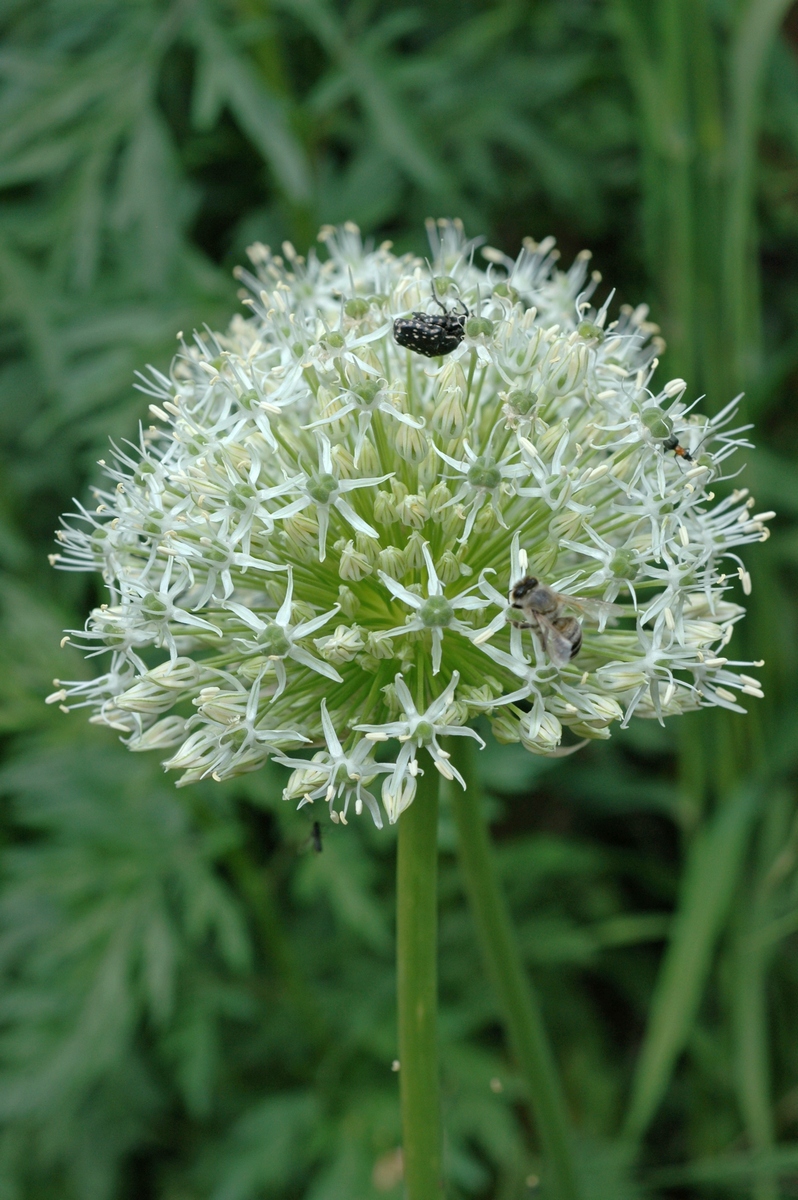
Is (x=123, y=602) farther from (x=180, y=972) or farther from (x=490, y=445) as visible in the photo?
(x=180, y=972)

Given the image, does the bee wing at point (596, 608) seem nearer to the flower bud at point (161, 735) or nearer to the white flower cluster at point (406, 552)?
the white flower cluster at point (406, 552)

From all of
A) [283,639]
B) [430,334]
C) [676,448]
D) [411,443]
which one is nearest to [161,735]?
[283,639]

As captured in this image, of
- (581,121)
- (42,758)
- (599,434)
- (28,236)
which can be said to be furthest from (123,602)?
(581,121)

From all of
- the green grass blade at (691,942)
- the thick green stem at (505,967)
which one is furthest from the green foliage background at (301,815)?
the thick green stem at (505,967)

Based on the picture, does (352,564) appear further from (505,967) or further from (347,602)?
(505,967)

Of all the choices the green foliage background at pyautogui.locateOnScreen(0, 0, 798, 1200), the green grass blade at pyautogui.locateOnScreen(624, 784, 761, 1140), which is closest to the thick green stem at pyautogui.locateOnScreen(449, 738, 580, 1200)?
the green foliage background at pyautogui.locateOnScreen(0, 0, 798, 1200)

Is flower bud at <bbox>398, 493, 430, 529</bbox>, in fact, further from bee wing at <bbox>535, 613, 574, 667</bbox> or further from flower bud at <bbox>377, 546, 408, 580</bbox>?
bee wing at <bbox>535, 613, 574, 667</bbox>
